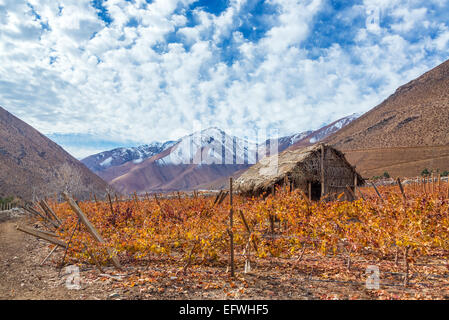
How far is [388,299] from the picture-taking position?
13.8 ft

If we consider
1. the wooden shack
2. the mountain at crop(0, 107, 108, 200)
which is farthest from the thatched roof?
the mountain at crop(0, 107, 108, 200)

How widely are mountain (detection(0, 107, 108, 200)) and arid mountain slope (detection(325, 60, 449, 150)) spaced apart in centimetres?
4545

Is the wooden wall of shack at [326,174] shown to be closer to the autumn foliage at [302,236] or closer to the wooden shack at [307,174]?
the wooden shack at [307,174]

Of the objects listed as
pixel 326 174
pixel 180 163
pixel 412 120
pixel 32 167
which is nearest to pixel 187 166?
pixel 180 163

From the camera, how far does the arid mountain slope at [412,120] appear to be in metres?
55.8

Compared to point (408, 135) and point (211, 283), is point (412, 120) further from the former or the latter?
point (211, 283)

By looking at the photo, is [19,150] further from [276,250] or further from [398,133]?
[398,133]

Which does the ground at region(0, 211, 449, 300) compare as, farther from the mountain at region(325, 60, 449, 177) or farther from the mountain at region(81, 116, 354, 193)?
the mountain at region(81, 116, 354, 193)

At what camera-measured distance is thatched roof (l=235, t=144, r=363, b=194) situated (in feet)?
39.8

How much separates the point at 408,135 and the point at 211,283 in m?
67.7

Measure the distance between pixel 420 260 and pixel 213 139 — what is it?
475ft

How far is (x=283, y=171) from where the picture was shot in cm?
1212

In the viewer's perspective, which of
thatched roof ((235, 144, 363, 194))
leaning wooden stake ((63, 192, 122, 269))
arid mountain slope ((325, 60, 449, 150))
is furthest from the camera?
arid mountain slope ((325, 60, 449, 150))

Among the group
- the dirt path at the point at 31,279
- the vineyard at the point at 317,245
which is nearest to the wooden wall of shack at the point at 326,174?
the vineyard at the point at 317,245
